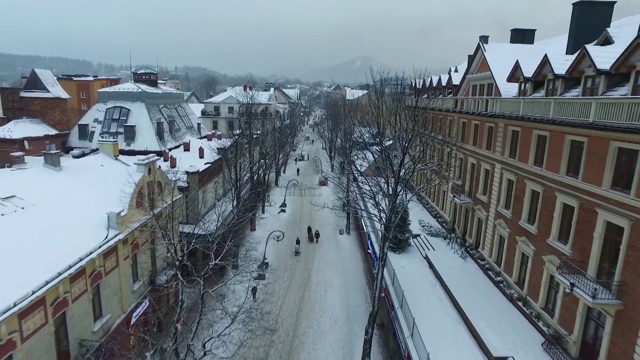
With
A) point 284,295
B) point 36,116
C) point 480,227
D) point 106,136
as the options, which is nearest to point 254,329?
point 284,295

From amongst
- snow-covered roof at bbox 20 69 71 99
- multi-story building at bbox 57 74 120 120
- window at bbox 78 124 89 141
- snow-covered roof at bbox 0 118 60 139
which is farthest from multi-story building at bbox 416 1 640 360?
multi-story building at bbox 57 74 120 120

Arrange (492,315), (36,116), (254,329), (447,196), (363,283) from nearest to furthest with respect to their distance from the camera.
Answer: (492,315), (254,329), (363,283), (447,196), (36,116)

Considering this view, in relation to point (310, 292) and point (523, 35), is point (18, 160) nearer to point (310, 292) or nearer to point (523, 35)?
point (310, 292)

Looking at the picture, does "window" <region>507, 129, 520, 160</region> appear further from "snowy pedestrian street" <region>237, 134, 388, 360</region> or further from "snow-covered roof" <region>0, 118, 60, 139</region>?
"snow-covered roof" <region>0, 118, 60, 139</region>

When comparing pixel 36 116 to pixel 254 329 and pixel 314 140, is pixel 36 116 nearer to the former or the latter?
pixel 254 329

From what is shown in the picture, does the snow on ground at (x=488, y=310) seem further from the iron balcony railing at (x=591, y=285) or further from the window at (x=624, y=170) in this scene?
the window at (x=624, y=170)

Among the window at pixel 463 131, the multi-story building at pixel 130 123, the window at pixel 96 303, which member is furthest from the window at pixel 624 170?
the multi-story building at pixel 130 123

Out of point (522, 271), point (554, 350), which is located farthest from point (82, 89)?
point (554, 350)
